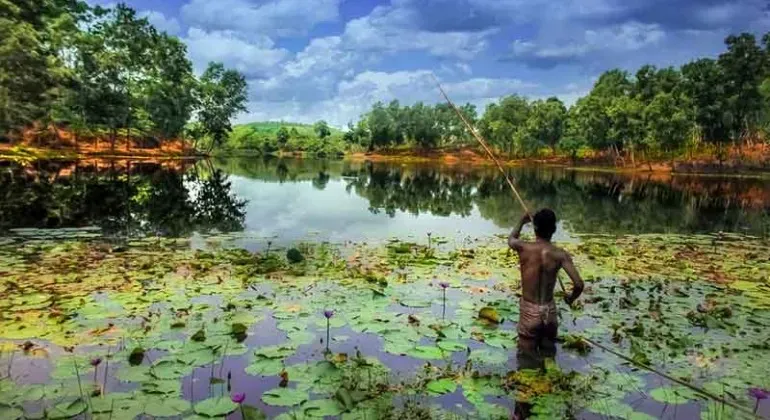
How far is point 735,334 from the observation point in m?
8.45

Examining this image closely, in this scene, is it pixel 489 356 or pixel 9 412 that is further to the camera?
A: pixel 489 356

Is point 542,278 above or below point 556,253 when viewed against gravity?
below

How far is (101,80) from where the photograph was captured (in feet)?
207

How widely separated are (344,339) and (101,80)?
66.4m

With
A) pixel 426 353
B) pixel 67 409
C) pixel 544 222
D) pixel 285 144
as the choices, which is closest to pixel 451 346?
pixel 426 353

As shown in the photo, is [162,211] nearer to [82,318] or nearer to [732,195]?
[82,318]

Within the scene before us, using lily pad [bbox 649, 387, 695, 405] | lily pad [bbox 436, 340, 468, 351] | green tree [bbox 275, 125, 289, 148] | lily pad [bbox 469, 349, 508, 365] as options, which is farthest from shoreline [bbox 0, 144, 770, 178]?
green tree [bbox 275, 125, 289, 148]

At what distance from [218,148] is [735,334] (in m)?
145

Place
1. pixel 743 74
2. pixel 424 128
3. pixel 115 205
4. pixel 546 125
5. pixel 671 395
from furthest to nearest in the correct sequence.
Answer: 1. pixel 424 128
2. pixel 546 125
3. pixel 743 74
4. pixel 115 205
5. pixel 671 395

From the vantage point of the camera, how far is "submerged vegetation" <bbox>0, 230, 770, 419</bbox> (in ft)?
19.1

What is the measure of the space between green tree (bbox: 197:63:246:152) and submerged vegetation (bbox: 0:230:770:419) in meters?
79.3

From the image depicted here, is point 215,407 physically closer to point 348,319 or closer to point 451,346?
point 451,346

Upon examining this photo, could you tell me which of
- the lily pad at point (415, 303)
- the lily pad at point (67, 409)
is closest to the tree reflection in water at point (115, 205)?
the lily pad at point (415, 303)

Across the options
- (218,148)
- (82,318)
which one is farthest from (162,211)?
(218,148)
